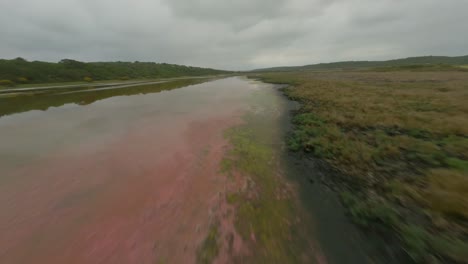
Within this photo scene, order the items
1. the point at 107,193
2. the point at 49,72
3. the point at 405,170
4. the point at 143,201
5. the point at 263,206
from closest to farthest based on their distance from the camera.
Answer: the point at 263,206
the point at 143,201
the point at 107,193
the point at 405,170
the point at 49,72

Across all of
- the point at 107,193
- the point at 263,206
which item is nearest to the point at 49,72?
the point at 107,193

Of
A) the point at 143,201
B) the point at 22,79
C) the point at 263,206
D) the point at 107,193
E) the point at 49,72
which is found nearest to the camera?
the point at 263,206

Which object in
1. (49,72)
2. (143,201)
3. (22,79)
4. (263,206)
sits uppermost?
(49,72)

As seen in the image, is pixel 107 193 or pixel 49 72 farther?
pixel 49 72

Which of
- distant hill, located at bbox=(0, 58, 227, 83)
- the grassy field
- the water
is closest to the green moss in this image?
the water

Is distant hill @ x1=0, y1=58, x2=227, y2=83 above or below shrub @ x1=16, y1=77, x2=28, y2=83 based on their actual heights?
above

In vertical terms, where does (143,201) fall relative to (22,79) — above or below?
below

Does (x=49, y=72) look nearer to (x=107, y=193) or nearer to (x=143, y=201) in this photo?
(x=107, y=193)

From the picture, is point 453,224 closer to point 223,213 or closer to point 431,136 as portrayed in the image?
point 223,213

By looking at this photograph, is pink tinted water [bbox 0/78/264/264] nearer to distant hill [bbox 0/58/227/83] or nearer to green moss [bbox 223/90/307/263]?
green moss [bbox 223/90/307/263]

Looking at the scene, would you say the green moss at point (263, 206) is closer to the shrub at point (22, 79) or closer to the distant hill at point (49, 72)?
the distant hill at point (49, 72)
